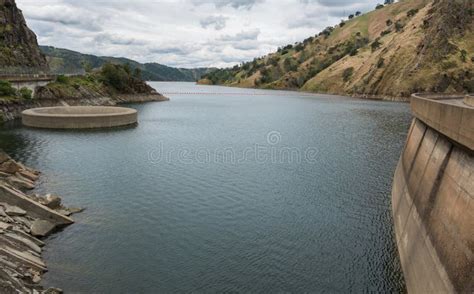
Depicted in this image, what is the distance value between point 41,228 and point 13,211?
95.0 inches

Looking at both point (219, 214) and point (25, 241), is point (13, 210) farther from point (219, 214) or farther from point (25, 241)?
point (219, 214)

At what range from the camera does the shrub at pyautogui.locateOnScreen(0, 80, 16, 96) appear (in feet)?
303

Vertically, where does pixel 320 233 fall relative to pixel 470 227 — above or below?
below

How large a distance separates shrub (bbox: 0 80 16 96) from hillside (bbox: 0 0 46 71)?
185 feet

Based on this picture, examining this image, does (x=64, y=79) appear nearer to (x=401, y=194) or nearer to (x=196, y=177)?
(x=196, y=177)

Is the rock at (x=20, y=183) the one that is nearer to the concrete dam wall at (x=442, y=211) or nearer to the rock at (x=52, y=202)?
the rock at (x=52, y=202)

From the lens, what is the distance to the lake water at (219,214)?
25.1m

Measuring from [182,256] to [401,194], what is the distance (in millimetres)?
18438

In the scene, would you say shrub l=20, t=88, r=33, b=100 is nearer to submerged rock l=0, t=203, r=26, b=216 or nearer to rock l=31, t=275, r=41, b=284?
submerged rock l=0, t=203, r=26, b=216

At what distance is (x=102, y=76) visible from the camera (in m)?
166

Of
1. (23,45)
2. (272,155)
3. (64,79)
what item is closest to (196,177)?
(272,155)

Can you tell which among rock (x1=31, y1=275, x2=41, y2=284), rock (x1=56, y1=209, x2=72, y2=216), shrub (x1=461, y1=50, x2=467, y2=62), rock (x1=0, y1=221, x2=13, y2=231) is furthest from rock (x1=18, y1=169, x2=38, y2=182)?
shrub (x1=461, y1=50, x2=467, y2=62)

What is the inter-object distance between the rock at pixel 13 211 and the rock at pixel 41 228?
1.25m

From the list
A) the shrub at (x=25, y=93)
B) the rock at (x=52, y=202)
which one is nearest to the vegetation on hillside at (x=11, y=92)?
the shrub at (x=25, y=93)
